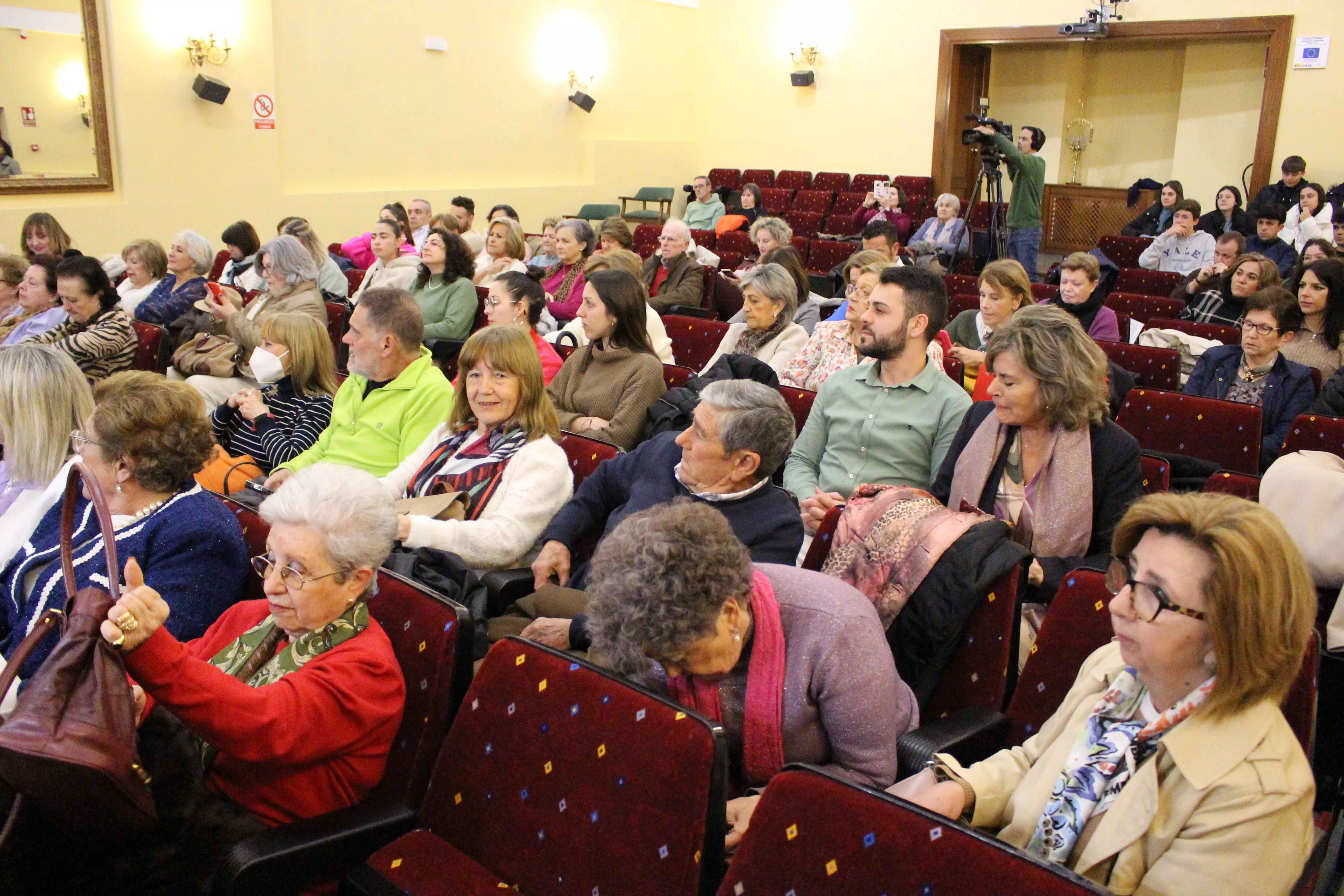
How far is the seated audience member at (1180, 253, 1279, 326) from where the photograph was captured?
5.07 metres

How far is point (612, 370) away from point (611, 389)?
0.08m

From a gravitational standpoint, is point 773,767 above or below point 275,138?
below

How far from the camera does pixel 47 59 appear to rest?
7805 mm

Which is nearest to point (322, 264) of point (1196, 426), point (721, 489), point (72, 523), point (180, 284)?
point (180, 284)

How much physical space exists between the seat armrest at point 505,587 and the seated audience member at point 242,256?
15.0ft

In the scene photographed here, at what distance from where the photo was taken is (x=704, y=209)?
11062 millimetres

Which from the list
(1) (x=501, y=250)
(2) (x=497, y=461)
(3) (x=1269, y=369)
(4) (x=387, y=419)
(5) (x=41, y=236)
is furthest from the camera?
(1) (x=501, y=250)

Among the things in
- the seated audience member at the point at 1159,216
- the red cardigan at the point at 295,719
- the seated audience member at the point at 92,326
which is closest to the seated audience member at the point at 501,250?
the seated audience member at the point at 92,326

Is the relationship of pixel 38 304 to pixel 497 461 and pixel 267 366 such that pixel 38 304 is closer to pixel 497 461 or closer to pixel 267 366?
pixel 267 366

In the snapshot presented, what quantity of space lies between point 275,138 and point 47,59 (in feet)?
5.99

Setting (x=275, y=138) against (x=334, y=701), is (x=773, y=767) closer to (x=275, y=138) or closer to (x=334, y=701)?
(x=334, y=701)

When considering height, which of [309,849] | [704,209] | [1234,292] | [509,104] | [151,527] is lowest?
[309,849]

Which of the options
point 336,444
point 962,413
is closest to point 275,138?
point 336,444

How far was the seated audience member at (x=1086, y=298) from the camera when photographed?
4.66 m
